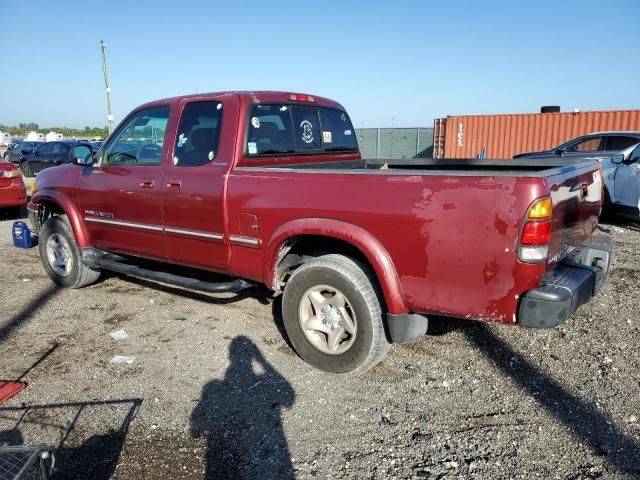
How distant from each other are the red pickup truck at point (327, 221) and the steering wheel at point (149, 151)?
0.01 meters

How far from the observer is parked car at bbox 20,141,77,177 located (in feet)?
68.9

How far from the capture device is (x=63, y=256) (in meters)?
5.68

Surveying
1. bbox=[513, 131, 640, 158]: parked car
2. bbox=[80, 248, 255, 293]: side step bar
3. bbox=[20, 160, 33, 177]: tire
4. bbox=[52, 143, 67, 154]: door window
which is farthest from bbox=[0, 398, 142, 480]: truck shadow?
bbox=[20, 160, 33, 177]: tire

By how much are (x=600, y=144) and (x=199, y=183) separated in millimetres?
9875

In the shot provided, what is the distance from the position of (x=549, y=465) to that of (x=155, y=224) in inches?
139

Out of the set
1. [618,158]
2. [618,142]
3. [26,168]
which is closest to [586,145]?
[618,142]

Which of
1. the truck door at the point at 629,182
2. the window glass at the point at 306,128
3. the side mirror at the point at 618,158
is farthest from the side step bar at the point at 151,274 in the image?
the side mirror at the point at 618,158

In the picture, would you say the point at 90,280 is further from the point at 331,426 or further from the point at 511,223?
the point at 511,223

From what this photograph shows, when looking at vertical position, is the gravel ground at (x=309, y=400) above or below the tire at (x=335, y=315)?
below

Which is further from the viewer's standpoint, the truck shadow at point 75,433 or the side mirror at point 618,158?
the side mirror at point 618,158

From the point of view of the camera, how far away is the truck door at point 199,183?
3943 millimetres

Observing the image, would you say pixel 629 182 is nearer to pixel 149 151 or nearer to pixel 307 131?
pixel 307 131

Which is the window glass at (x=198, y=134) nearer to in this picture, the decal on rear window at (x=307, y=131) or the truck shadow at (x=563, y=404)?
the decal on rear window at (x=307, y=131)

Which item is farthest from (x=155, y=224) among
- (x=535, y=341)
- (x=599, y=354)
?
(x=599, y=354)
